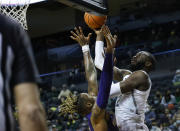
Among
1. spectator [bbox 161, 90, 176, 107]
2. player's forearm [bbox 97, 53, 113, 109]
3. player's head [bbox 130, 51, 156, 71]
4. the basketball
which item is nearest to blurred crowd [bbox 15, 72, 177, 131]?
spectator [bbox 161, 90, 176, 107]

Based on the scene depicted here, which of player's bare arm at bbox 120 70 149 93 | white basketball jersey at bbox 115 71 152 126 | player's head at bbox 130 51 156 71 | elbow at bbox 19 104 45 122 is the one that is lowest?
white basketball jersey at bbox 115 71 152 126

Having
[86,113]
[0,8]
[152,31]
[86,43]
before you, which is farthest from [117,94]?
[152,31]

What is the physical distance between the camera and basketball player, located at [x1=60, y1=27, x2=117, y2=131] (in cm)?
294

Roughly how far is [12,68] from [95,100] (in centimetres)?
221

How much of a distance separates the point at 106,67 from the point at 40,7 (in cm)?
1147

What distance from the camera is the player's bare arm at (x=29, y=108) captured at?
49.7 inches

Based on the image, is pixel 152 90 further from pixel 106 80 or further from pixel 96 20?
pixel 106 80

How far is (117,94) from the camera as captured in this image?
349 centimetres

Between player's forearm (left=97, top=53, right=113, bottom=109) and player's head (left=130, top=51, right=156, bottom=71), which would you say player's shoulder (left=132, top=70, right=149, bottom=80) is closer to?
player's head (left=130, top=51, right=156, bottom=71)

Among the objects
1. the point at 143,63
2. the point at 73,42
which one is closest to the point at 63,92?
the point at 73,42

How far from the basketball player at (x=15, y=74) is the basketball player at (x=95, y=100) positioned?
1.58 metres

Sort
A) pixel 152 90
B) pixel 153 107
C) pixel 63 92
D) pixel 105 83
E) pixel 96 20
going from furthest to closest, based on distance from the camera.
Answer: pixel 63 92, pixel 152 90, pixel 153 107, pixel 96 20, pixel 105 83

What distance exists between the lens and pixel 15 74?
A: 4.37 ft

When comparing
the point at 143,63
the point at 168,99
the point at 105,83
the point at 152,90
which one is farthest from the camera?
the point at 152,90
